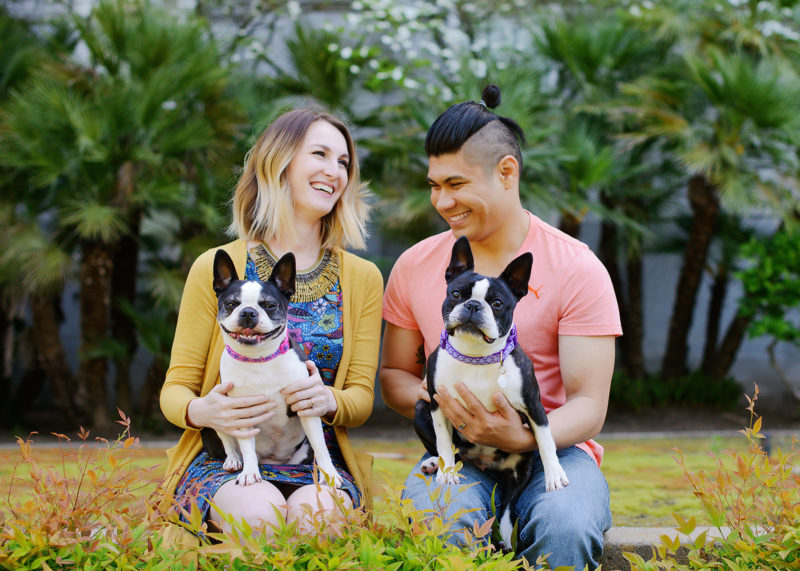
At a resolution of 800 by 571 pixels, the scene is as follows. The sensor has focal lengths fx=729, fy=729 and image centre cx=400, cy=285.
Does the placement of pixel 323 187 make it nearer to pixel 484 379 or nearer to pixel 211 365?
pixel 211 365

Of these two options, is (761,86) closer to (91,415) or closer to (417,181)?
(417,181)

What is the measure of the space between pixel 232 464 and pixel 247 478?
0.16 meters

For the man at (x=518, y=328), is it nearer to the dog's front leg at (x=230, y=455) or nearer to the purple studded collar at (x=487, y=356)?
the purple studded collar at (x=487, y=356)

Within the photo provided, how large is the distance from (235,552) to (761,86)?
7.24 meters

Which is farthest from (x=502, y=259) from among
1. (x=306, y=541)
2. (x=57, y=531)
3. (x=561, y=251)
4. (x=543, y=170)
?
(x=543, y=170)

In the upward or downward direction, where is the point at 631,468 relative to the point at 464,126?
downward

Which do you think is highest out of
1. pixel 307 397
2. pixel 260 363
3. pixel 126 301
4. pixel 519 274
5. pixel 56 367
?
pixel 519 274

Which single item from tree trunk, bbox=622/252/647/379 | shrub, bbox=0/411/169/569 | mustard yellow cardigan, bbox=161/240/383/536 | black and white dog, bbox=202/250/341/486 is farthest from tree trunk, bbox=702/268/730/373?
shrub, bbox=0/411/169/569

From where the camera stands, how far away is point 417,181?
788 cm

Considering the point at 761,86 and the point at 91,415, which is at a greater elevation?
the point at 761,86

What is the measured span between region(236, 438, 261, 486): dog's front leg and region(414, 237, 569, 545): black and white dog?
680mm

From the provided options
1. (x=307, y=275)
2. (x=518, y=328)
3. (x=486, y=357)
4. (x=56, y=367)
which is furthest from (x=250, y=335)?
(x=56, y=367)

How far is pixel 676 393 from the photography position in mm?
8930

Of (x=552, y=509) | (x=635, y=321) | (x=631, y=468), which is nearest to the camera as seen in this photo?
(x=552, y=509)
